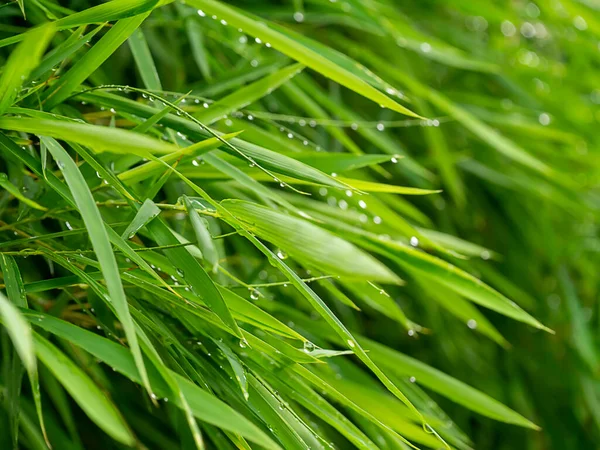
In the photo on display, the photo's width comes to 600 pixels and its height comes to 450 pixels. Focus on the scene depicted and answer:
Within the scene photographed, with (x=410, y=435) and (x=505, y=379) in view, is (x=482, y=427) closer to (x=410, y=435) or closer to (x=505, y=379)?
(x=505, y=379)

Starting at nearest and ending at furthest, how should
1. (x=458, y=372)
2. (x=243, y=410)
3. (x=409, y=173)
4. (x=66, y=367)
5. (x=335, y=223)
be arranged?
(x=66, y=367) → (x=243, y=410) → (x=335, y=223) → (x=409, y=173) → (x=458, y=372)

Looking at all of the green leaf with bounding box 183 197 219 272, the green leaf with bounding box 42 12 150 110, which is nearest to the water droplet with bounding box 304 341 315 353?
the green leaf with bounding box 183 197 219 272

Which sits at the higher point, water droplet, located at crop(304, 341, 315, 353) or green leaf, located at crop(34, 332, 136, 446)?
green leaf, located at crop(34, 332, 136, 446)

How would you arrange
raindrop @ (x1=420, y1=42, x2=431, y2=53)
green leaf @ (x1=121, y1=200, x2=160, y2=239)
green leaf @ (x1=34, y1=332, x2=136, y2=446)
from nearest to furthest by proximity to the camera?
green leaf @ (x1=34, y1=332, x2=136, y2=446), green leaf @ (x1=121, y1=200, x2=160, y2=239), raindrop @ (x1=420, y1=42, x2=431, y2=53)

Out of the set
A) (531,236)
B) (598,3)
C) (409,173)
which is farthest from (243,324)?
(598,3)

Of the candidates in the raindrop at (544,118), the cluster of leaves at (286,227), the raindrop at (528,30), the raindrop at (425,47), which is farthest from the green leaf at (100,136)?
the raindrop at (528,30)

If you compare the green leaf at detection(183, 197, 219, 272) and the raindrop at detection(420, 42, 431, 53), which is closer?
the green leaf at detection(183, 197, 219, 272)

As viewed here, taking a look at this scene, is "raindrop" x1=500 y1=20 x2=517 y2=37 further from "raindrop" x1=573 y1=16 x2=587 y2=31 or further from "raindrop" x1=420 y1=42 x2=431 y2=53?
"raindrop" x1=420 y1=42 x2=431 y2=53

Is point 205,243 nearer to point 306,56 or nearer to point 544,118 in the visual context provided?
point 306,56
